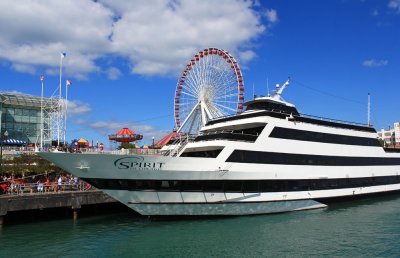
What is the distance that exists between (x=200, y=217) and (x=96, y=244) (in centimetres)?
578

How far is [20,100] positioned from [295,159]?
46349 mm

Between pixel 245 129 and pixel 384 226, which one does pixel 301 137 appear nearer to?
pixel 245 129

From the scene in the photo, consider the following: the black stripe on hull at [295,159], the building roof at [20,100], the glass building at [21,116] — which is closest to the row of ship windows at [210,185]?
the black stripe on hull at [295,159]

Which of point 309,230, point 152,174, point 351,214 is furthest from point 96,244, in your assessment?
point 351,214

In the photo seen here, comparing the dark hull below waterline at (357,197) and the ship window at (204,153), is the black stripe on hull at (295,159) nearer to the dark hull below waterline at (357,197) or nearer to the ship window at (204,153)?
the ship window at (204,153)

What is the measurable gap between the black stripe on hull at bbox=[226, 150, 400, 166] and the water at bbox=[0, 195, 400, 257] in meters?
3.06

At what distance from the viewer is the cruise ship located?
59.0 ft

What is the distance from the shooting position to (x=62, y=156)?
17.7m

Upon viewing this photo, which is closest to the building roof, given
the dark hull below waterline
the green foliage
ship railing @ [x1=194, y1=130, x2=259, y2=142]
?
the green foliage

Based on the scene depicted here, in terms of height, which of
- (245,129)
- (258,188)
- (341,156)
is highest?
(245,129)

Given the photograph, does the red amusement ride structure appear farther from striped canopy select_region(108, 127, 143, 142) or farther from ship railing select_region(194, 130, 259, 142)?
ship railing select_region(194, 130, 259, 142)

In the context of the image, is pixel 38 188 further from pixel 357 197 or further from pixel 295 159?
pixel 357 197

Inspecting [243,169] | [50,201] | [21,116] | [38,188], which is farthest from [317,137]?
[21,116]

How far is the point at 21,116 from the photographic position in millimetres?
53594
